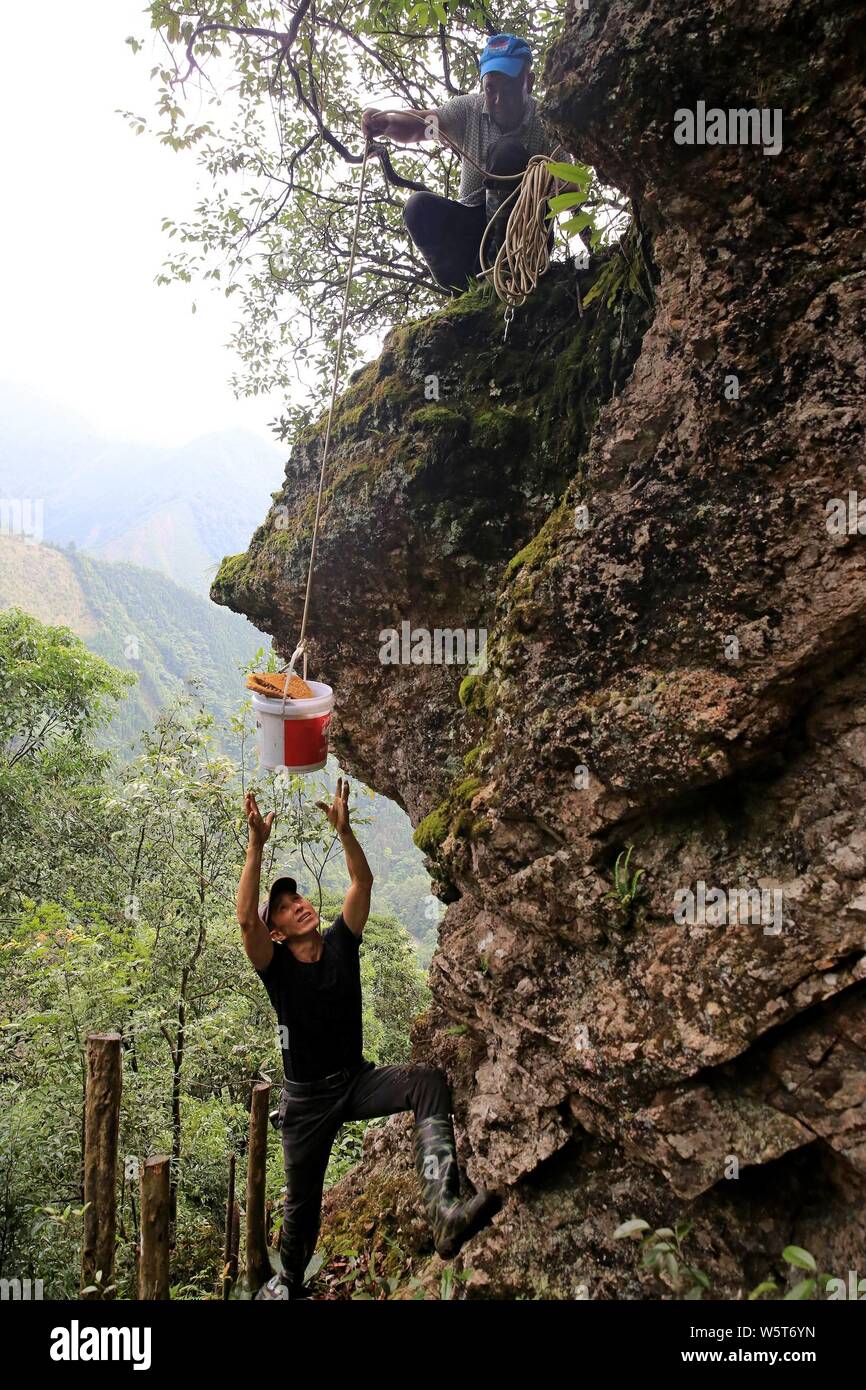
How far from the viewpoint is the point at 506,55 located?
4336 mm

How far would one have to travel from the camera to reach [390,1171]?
4.84 metres

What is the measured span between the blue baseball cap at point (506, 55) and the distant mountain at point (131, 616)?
6361 cm

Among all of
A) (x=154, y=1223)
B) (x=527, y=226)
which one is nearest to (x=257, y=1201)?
(x=154, y=1223)

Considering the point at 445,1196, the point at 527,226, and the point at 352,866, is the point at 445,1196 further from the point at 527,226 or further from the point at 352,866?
the point at 527,226

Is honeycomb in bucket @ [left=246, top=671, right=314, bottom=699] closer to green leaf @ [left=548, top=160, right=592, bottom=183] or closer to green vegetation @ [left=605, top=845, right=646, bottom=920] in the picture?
green vegetation @ [left=605, top=845, right=646, bottom=920]

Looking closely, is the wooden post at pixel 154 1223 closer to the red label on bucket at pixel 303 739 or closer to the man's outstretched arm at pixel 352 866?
the man's outstretched arm at pixel 352 866

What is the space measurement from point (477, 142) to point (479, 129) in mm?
73

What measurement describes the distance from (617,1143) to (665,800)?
138 cm

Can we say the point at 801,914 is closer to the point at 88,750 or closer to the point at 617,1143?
the point at 617,1143

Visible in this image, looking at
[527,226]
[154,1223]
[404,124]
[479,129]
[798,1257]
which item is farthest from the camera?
[479,129]

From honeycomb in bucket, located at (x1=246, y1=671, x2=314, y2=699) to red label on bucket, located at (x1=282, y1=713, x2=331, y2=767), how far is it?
0.11 metres

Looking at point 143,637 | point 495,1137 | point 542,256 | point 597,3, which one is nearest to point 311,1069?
point 495,1137

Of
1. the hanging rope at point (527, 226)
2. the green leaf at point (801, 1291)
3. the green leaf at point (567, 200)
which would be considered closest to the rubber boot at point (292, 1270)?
the green leaf at point (801, 1291)
